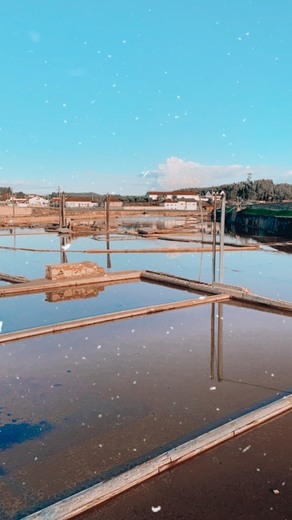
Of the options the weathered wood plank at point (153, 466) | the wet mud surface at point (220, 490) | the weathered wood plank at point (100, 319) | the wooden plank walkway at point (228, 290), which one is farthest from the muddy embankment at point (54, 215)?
the wet mud surface at point (220, 490)

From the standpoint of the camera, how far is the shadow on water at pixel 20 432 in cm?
588

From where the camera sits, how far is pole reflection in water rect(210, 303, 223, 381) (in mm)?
8523

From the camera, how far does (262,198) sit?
135750 mm

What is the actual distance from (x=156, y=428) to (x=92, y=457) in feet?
3.73

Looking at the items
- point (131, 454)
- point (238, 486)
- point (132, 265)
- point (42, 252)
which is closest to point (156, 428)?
point (131, 454)

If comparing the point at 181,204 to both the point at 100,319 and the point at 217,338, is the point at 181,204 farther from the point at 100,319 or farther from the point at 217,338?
the point at 217,338

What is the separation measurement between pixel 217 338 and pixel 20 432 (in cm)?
578

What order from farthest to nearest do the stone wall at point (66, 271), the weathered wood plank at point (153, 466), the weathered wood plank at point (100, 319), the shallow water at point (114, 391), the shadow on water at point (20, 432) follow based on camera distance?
1. the stone wall at point (66, 271)
2. the weathered wood plank at point (100, 319)
3. the shadow on water at point (20, 432)
4. the shallow water at point (114, 391)
5. the weathered wood plank at point (153, 466)

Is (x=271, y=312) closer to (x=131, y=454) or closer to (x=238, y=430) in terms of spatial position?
(x=238, y=430)

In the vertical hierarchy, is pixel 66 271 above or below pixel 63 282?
above

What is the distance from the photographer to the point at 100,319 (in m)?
11.9

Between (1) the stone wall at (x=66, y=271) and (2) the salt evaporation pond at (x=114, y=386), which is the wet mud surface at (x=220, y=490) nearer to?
(2) the salt evaporation pond at (x=114, y=386)

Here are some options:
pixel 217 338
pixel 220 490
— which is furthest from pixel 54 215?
pixel 220 490

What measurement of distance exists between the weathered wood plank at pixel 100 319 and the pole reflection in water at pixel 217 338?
652 millimetres
